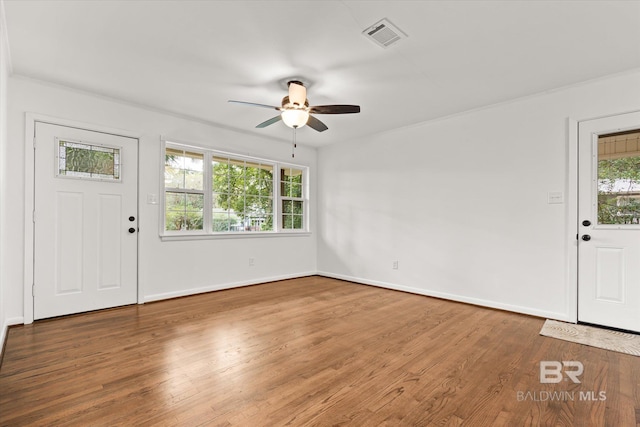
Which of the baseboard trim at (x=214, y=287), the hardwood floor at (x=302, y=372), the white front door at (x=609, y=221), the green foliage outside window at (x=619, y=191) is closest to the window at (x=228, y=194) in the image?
the baseboard trim at (x=214, y=287)

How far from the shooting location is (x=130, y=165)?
3.85 metres

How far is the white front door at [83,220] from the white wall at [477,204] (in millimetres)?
3481

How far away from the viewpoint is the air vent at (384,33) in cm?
227

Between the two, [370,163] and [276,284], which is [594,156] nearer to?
[370,163]

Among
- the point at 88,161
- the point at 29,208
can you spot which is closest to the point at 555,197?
the point at 88,161

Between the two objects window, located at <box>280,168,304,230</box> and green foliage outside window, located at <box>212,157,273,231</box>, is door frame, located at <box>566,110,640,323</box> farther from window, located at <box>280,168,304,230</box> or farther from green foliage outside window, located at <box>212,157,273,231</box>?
green foliage outside window, located at <box>212,157,273,231</box>

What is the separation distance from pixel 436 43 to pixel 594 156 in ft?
7.20

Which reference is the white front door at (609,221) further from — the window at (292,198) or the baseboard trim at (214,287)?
the window at (292,198)

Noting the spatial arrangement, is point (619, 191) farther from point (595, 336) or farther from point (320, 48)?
point (320, 48)

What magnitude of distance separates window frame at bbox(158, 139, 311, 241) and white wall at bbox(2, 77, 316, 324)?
0.08 meters

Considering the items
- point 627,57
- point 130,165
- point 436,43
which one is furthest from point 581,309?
point 130,165

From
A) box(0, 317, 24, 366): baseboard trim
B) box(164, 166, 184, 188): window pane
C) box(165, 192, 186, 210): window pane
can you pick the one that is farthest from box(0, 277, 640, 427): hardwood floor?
box(164, 166, 184, 188): window pane

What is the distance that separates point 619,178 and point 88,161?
231 inches

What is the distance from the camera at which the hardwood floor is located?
5.51 feet
